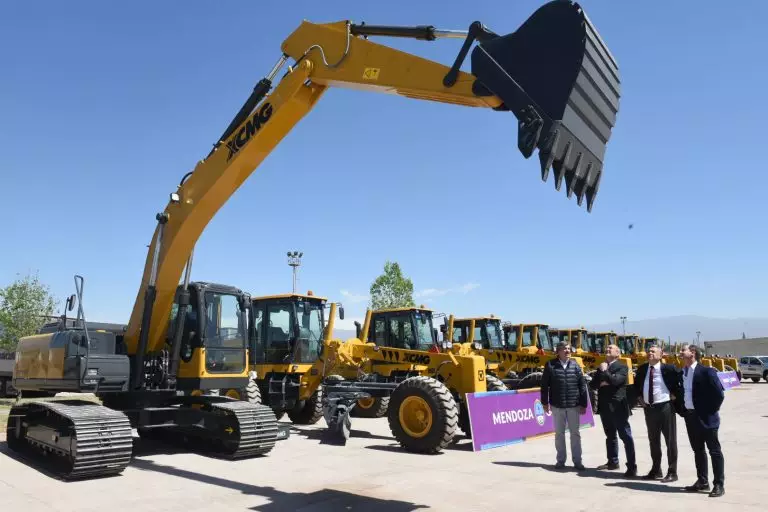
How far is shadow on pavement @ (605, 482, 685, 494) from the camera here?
6562mm

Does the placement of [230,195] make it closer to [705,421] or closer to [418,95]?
[418,95]

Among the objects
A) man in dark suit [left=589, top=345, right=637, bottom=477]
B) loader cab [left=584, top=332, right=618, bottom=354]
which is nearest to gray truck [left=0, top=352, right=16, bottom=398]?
man in dark suit [left=589, top=345, right=637, bottom=477]

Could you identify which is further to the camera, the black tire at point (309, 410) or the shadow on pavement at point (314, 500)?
the black tire at point (309, 410)

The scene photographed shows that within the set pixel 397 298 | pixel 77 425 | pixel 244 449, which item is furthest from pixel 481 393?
pixel 397 298

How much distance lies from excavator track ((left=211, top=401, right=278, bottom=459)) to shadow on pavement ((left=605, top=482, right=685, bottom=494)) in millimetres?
4711

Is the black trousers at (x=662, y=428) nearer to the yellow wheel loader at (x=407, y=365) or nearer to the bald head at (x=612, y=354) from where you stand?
the bald head at (x=612, y=354)

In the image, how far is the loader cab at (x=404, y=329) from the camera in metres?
15.4

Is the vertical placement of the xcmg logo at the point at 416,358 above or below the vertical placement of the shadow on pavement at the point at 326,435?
above

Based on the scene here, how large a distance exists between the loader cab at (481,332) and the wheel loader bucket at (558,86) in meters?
14.1

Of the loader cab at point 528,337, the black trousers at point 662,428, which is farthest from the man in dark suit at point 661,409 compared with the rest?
the loader cab at point 528,337

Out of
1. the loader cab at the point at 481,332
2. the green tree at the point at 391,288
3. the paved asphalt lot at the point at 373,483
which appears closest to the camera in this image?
the paved asphalt lot at the point at 373,483

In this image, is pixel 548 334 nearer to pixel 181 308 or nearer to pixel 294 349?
pixel 294 349

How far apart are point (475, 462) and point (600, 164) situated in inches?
188

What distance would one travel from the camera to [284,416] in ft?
48.3
